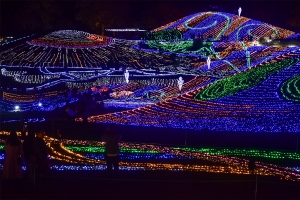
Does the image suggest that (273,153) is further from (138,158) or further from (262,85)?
(262,85)

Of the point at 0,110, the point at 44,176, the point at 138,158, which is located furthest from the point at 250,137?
the point at 0,110

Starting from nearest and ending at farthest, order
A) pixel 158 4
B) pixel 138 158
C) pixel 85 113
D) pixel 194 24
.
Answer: pixel 138 158, pixel 85 113, pixel 194 24, pixel 158 4

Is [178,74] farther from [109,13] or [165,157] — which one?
[165,157]

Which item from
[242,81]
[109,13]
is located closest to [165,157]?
[242,81]

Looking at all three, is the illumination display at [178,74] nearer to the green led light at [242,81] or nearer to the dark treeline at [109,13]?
the green led light at [242,81]

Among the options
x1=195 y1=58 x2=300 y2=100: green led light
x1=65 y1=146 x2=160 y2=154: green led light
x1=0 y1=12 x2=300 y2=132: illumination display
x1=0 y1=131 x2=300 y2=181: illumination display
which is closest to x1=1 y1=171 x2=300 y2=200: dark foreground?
x1=0 y1=131 x2=300 y2=181: illumination display

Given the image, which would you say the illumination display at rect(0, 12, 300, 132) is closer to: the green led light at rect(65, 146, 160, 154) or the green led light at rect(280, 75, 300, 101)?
the green led light at rect(280, 75, 300, 101)
